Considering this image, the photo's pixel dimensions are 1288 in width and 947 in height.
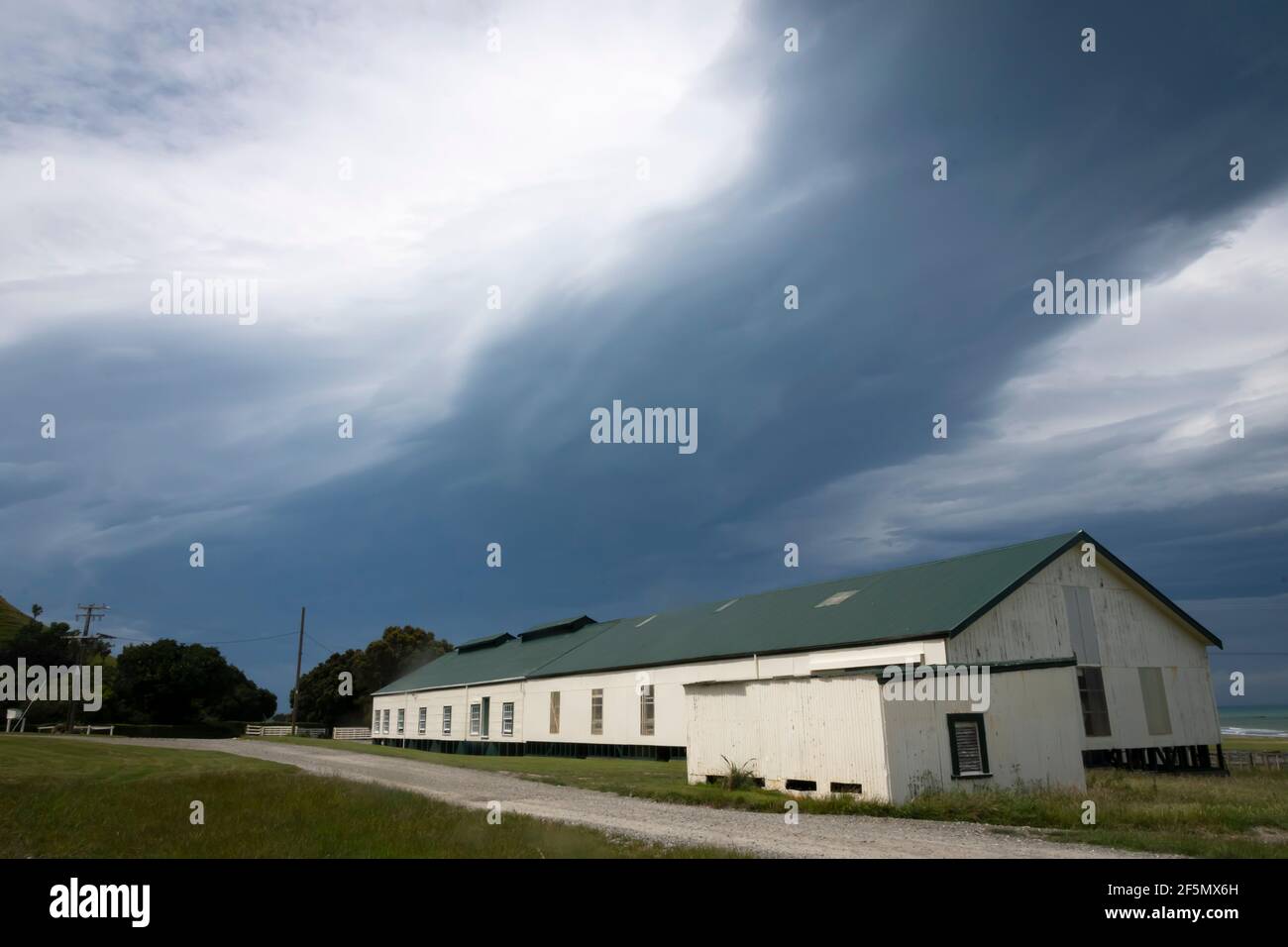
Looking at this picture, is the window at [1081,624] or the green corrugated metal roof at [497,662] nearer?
the window at [1081,624]

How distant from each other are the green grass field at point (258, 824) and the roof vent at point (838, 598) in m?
19.8

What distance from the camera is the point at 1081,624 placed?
28125mm

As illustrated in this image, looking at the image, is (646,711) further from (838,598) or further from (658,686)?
(838,598)

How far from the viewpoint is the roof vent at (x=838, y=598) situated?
32812 millimetres

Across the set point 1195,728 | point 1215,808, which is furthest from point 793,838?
point 1195,728

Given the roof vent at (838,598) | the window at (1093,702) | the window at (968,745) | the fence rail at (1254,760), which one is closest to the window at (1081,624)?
the window at (1093,702)

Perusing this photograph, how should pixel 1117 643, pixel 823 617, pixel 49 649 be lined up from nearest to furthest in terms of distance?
1. pixel 1117 643
2. pixel 823 617
3. pixel 49 649

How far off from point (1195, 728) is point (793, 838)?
2431 cm

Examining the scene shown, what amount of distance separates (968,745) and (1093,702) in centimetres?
1198

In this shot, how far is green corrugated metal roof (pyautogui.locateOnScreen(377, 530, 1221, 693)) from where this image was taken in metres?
26.7

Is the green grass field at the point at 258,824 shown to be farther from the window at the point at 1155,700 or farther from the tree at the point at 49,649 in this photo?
the tree at the point at 49,649

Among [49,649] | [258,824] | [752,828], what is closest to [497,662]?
[752,828]
